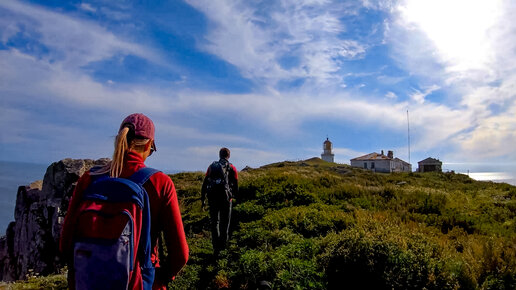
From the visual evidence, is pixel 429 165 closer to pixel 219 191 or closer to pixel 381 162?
pixel 381 162

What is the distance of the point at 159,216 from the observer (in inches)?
87.0

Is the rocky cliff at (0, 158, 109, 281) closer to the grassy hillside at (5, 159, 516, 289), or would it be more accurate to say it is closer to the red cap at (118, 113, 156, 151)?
the grassy hillside at (5, 159, 516, 289)

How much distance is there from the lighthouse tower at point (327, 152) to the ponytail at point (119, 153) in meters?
88.0

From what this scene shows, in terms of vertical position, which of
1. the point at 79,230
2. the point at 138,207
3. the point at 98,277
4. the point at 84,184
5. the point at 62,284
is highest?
the point at 84,184

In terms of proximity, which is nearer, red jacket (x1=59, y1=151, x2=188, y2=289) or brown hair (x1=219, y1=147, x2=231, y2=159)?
red jacket (x1=59, y1=151, x2=188, y2=289)

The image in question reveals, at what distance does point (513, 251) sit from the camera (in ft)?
17.7

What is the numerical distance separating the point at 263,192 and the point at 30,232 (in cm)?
949

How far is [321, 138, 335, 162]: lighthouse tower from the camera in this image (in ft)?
289

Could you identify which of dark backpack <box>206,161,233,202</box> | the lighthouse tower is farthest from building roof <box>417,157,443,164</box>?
dark backpack <box>206,161,233,202</box>

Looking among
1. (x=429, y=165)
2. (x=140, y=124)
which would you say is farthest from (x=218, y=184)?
(x=429, y=165)

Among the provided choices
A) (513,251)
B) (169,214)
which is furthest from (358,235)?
(169,214)

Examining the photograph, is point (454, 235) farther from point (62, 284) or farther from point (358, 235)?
point (62, 284)

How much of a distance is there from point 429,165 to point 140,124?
218 feet

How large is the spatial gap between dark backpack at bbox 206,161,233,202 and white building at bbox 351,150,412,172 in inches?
2499
